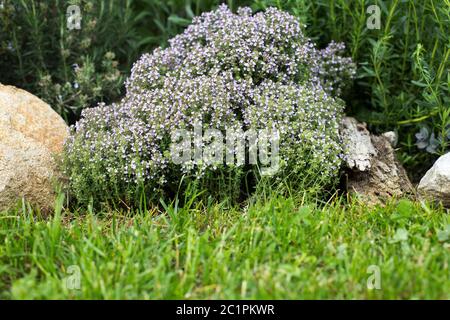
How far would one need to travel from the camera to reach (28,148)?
14.5 ft

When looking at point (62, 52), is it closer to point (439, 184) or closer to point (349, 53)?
point (349, 53)

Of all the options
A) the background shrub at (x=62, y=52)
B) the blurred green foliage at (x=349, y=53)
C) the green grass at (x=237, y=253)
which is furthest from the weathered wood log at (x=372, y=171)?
the background shrub at (x=62, y=52)

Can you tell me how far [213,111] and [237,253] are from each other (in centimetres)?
122

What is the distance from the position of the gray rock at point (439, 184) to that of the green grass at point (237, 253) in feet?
0.93

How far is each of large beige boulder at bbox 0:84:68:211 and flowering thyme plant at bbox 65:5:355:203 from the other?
0.17 meters

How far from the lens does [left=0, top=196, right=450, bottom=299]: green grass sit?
10.6 feet

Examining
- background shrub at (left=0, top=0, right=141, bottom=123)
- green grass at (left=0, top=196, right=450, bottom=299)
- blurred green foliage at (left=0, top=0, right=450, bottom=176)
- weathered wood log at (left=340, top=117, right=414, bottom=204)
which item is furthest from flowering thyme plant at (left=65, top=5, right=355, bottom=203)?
background shrub at (left=0, top=0, right=141, bottom=123)

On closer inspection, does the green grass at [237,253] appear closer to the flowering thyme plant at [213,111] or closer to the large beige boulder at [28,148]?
the large beige boulder at [28,148]

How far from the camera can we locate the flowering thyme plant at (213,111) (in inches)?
171

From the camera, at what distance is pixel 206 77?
4.59 m

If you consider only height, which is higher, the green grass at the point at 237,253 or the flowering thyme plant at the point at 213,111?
the flowering thyme plant at the point at 213,111

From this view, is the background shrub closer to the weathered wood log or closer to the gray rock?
the weathered wood log

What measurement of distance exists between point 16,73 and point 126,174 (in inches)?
66.0
